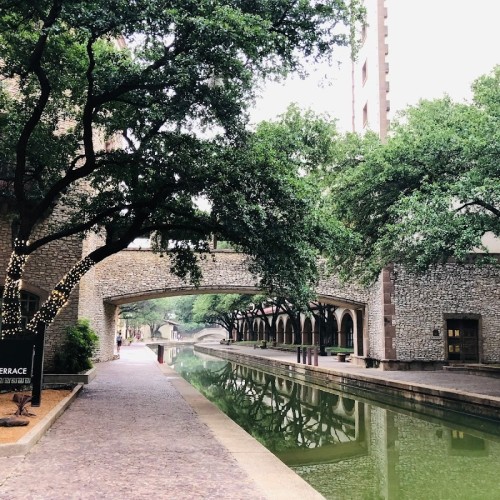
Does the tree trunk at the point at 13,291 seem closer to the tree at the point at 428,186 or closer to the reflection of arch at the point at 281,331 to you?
the tree at the point at 428,186

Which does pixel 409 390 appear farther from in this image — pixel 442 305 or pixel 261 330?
pixel 261 330

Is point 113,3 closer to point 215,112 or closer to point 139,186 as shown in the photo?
point 215,112

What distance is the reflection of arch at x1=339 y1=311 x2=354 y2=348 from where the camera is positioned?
35.0m

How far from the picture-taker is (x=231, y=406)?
14.8m

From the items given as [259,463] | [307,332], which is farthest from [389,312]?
[307,332]

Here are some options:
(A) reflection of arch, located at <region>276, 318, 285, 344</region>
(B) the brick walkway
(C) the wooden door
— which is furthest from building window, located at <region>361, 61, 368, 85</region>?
(B) the brick walkway

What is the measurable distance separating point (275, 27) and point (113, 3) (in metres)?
3.05

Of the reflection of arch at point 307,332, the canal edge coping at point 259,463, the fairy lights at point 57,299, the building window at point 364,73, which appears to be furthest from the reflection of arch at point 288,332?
the canal edge coping at point 259,463

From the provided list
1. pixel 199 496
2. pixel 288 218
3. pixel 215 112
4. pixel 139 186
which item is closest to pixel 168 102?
pixel 215 112

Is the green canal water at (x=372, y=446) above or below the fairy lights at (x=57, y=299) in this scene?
below

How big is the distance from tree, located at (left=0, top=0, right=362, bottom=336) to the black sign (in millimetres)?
648

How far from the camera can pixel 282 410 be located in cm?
1400

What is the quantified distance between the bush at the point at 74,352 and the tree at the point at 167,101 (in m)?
4.85

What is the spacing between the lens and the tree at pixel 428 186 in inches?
494
